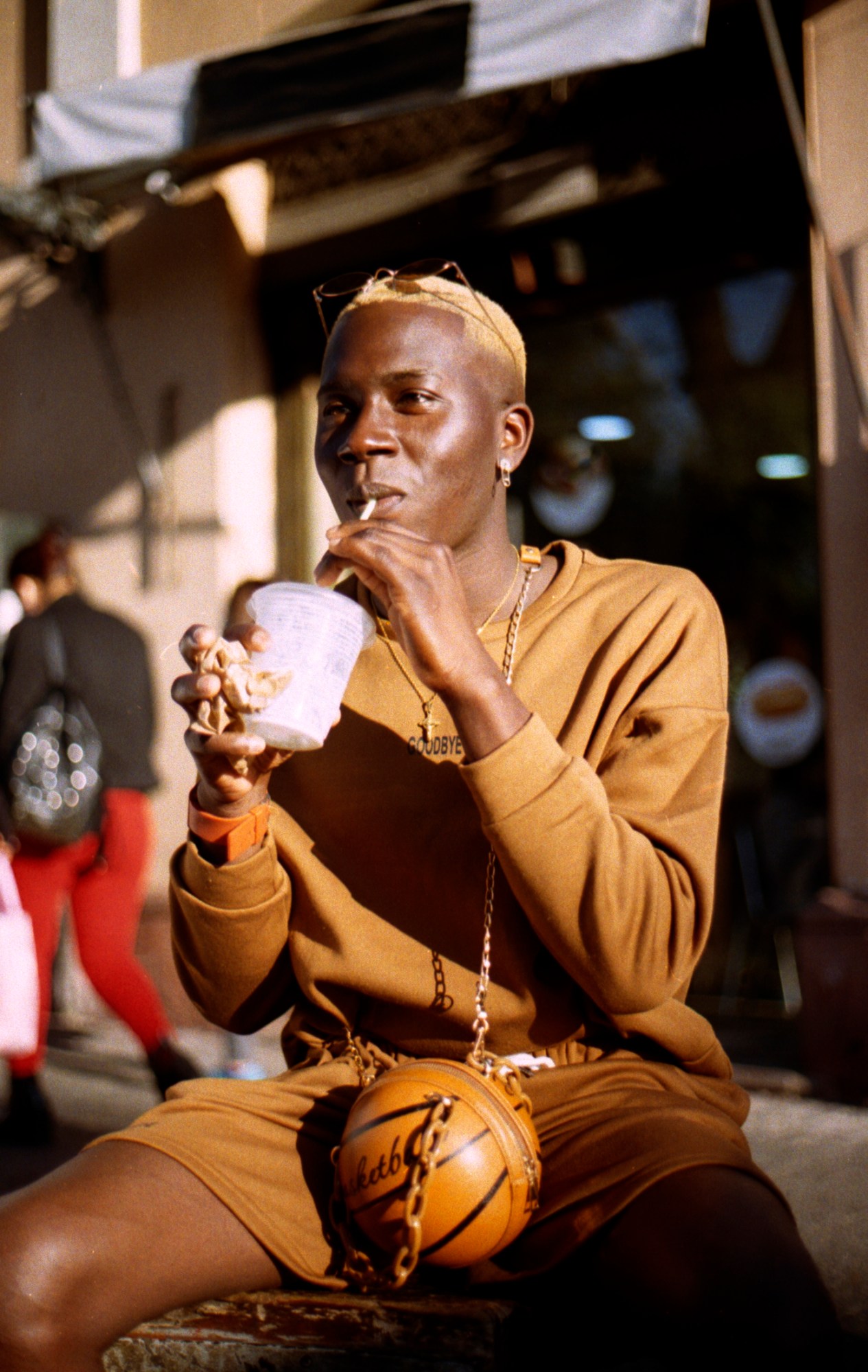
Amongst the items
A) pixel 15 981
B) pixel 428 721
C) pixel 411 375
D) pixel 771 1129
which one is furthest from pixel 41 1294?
pixel 771 1129

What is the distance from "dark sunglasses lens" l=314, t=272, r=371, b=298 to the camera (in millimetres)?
1773

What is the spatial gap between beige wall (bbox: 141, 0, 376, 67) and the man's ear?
65.9 inches

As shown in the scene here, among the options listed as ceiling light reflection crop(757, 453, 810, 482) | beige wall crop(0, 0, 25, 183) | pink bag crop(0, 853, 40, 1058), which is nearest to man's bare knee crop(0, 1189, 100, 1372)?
pink bag crop(0, 853, 40, 1058)

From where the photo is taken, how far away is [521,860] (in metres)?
1.39

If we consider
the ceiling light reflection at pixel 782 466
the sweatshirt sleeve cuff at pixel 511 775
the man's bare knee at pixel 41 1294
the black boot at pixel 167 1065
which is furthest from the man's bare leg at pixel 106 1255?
the ceiling light reflection at pixel 782 466

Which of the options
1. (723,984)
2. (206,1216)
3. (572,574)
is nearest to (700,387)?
(723,984)

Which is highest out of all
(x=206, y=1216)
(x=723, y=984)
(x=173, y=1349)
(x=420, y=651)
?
(x=420, y=651)

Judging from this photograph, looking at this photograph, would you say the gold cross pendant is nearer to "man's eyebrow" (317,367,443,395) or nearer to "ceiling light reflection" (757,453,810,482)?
"man's eyebrow" (317,367,443,395)

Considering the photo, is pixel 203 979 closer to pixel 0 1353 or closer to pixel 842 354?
pixel 0 1353

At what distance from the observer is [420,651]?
143 centimetres

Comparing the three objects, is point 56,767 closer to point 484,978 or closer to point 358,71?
point 358,71

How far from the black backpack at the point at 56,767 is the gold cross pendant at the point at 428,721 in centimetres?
248

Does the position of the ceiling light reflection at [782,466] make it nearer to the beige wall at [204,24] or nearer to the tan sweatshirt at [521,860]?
the beige wall at [204,24]

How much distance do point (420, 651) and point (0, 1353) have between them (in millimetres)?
841
